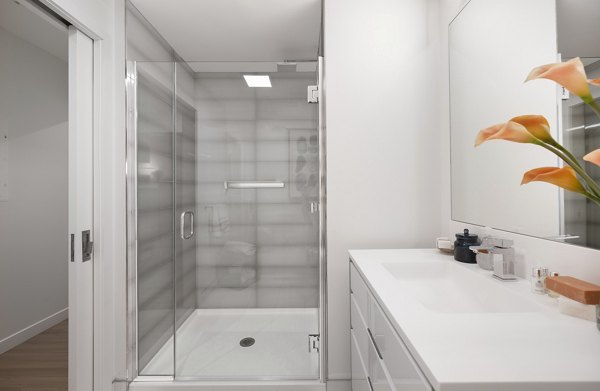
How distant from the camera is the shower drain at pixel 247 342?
209 cm

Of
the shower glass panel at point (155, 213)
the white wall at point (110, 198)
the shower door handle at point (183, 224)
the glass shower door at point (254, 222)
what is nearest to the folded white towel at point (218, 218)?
the glass shower door at point (254, 222)

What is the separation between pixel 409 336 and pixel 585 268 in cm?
69

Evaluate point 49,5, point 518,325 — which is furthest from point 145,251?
point 518,325

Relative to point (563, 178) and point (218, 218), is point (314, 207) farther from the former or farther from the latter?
point (563, 178)

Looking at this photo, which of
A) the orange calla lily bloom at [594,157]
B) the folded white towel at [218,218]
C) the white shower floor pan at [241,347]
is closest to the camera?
the orange calla lily bloom at [594,157]

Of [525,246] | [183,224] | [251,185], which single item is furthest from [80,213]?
[525,246]

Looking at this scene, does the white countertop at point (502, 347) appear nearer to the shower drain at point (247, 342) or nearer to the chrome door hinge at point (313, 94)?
the chrome door hinge at point (313, 94)

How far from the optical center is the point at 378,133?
1.76 metres

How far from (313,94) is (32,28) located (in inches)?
91.6

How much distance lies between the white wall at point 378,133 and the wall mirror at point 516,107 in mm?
171

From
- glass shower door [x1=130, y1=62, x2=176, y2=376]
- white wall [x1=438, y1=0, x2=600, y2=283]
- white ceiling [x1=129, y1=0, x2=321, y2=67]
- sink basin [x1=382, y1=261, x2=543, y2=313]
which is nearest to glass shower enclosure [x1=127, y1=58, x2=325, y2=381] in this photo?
glass shower door [x1=130, y1=62, x2=176, y2=376]

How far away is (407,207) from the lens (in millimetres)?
1768

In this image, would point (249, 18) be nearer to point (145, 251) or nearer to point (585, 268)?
point (145, 251)

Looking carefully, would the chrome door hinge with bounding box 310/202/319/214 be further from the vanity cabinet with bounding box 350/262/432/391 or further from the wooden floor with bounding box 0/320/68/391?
the wooden floor with bounding box 0/320/68/391
